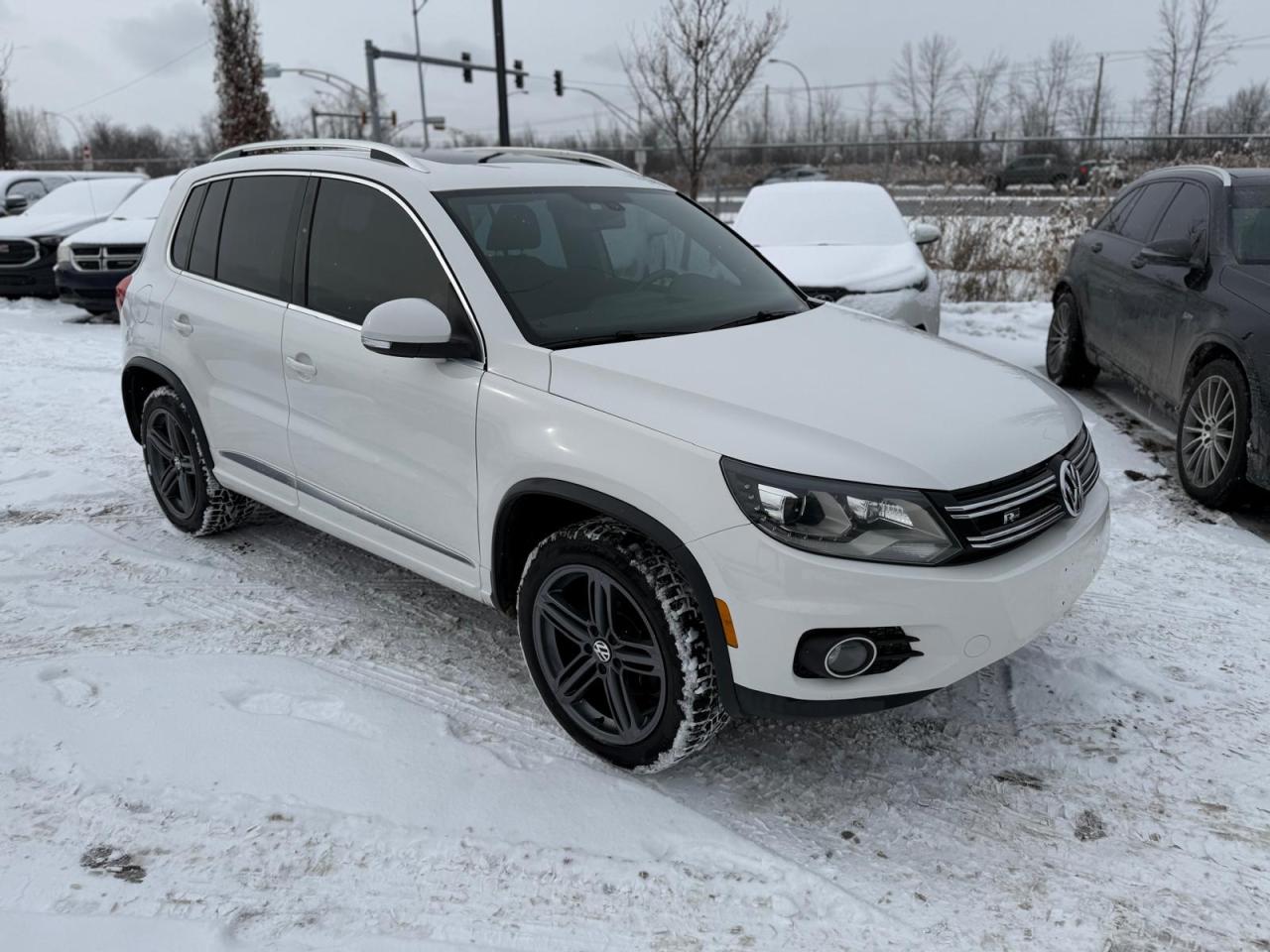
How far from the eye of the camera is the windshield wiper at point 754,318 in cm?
346

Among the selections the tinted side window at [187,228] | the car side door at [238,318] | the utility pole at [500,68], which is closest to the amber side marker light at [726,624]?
the car side door at [238,318]

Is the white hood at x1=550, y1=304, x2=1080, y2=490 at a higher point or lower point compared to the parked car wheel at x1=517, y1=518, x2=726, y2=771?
higher

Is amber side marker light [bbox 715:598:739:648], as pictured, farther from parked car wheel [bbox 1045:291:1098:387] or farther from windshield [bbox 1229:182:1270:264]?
parked car wheel [bbox 1045:291:1098:387]

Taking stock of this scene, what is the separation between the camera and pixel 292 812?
284 cm

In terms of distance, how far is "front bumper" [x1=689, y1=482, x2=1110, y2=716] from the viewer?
249cm

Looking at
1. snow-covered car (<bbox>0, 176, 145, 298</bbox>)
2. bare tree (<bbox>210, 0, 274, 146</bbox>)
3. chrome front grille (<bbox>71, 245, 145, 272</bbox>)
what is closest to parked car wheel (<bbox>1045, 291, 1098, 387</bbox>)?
chrome front grille (<bbox>71, 245, 145, 272</bbox>)

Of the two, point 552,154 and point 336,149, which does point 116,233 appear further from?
point 552,154

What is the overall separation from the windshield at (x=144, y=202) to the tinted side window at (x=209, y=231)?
8599 mm

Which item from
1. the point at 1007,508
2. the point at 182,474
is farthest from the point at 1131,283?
the point at 182,474

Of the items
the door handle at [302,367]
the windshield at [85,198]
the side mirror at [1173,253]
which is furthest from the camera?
the windshield at [85,198]

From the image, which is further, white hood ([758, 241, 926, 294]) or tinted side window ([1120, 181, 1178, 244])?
white hood ([758, 241, 926, 294])

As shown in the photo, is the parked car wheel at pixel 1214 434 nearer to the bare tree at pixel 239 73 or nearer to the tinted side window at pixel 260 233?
the tinted side window at pixel 260 233

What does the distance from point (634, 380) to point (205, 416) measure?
2.46 meters

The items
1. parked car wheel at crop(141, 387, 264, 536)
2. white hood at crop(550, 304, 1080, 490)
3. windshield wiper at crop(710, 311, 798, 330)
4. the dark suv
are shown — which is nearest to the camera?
white hood at crop(550, 304, 1080, 490)
